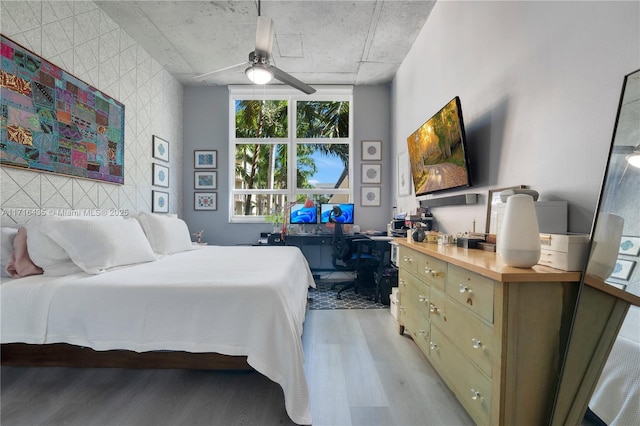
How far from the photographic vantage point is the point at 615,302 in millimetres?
994

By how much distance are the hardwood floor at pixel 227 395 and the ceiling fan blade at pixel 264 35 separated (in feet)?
8.14

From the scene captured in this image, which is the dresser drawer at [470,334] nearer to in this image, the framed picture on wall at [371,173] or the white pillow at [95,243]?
the white pillow at [95,243]

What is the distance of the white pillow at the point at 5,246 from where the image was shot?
1760mm

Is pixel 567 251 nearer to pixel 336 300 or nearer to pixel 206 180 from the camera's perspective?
pixel 336 300

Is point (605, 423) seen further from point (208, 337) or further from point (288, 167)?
point (288, 167)

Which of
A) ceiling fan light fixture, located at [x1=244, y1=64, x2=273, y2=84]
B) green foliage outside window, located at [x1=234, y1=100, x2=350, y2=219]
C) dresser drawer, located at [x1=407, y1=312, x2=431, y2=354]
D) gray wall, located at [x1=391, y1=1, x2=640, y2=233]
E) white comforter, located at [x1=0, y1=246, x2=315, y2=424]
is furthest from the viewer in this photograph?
green foliage outside window, located at [x1=234, y1=100, x2=350, y2=219]

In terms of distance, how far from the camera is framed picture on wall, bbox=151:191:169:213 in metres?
3.75

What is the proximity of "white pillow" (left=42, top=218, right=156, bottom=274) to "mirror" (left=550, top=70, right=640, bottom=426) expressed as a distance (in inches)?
97.1

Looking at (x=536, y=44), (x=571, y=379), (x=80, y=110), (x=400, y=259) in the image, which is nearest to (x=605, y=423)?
(x=571, y=379)

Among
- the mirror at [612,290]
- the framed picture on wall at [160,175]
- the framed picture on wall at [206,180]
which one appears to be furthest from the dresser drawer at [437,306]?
the framed picture on wall at [206,180]

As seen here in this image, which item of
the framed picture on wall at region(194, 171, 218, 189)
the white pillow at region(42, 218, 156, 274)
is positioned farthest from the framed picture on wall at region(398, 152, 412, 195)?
the white pillow at region(42, 218, 156, 274)

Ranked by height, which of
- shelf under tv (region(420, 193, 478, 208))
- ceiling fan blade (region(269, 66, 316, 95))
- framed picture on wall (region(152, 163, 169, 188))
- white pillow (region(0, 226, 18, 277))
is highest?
ceiling fan blade (region(269, 66, 316, 95))

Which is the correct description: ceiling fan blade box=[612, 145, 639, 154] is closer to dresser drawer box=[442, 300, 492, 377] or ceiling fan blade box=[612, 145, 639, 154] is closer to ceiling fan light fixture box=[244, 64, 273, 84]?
dresser drawer box=[442, 300, 492, 377]

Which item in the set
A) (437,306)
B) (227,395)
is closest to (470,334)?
(437,306)
